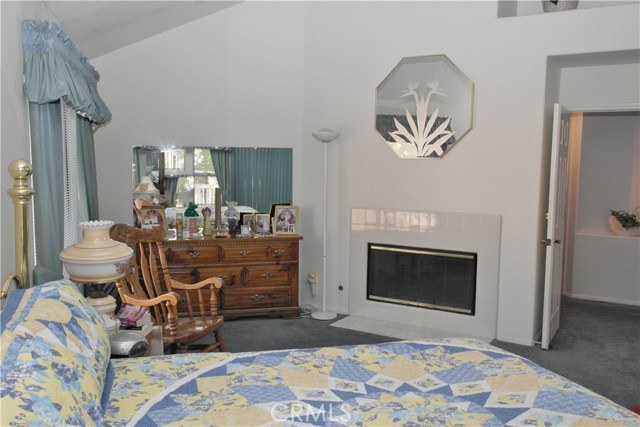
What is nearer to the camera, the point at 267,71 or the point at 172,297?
the point at 172,297

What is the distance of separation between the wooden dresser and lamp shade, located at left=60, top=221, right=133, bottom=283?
210 centimetres

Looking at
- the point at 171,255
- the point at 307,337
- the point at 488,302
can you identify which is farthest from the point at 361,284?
the point at 171,255

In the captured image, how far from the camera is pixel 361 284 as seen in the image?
5.05 m

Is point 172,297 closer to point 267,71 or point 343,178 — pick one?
point 343,178

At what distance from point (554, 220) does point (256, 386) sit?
121 inches

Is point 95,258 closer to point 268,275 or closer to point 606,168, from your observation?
point 268,275

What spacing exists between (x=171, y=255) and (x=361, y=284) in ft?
5.61

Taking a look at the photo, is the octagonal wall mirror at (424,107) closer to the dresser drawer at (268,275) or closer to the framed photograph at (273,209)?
the framed photograph at (273,209)

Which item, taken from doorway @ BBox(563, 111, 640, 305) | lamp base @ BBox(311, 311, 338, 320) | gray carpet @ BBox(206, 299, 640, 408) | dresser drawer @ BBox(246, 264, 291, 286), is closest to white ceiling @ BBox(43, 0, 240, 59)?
dresser drawer @ BBox(246, 264, 291, 286)

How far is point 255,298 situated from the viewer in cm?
489

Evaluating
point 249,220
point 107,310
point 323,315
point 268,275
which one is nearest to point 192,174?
point 249,220

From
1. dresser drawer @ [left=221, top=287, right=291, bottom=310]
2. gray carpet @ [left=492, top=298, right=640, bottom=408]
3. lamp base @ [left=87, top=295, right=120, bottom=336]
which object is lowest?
gray carpet @ [left=492, top=298, right=640, bottom=408]

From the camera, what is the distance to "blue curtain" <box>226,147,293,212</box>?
203 inches

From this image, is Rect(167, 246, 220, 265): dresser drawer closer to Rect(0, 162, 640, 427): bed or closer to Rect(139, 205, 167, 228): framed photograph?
Rect(139, 205, 167, 228): framed photograph
